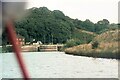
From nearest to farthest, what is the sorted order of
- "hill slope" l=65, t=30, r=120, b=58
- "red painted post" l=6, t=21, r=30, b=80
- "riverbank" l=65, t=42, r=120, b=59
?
"red painted post" l=6, t=21, r=30, b=80, "riverbank" l=65, t=42, r=120, b=59, "hill slope" l=65, t=30, r=120, b=58

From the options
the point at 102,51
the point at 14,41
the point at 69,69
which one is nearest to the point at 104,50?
the point at 102,51

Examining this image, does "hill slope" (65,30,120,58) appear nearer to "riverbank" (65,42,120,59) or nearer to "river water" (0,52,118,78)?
"riverbank" (65,42,120,59)

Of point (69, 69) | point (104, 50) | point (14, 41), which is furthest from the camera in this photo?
point (104, 50)

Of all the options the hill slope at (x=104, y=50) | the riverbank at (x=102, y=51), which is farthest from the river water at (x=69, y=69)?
the hill slope at (x=104, y=50)

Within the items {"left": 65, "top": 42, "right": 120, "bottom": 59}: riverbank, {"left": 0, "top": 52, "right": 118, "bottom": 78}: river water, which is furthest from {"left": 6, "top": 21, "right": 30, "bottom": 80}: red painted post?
{"left": 65, "top": 42, "right": 120, "bottom": 59}: riverbank

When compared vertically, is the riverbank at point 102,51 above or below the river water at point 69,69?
above

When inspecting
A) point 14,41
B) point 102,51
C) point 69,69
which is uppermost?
point 14,41

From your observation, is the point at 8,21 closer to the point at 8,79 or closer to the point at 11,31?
the point at 11,31

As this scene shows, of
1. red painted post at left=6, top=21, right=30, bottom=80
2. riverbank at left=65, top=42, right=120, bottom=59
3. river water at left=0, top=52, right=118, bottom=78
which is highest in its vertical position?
red painted post at left=6, top=21, right=30, bottom=80

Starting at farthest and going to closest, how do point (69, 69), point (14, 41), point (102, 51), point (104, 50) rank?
1. point (102, 51)
2. point (104, 50)
3. point (69, 69)
4. point (14, 41)

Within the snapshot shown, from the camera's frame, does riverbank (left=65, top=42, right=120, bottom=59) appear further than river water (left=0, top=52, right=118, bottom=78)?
Yes

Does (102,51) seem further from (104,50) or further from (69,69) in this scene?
(69,69)

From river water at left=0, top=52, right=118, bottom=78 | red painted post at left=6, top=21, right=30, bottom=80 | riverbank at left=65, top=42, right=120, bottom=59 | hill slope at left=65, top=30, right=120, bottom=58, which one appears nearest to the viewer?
red painted post at left=6, top=21, right=30, bottom=80

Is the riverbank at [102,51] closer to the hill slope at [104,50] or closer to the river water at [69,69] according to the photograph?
the hill slope at [104,50]
